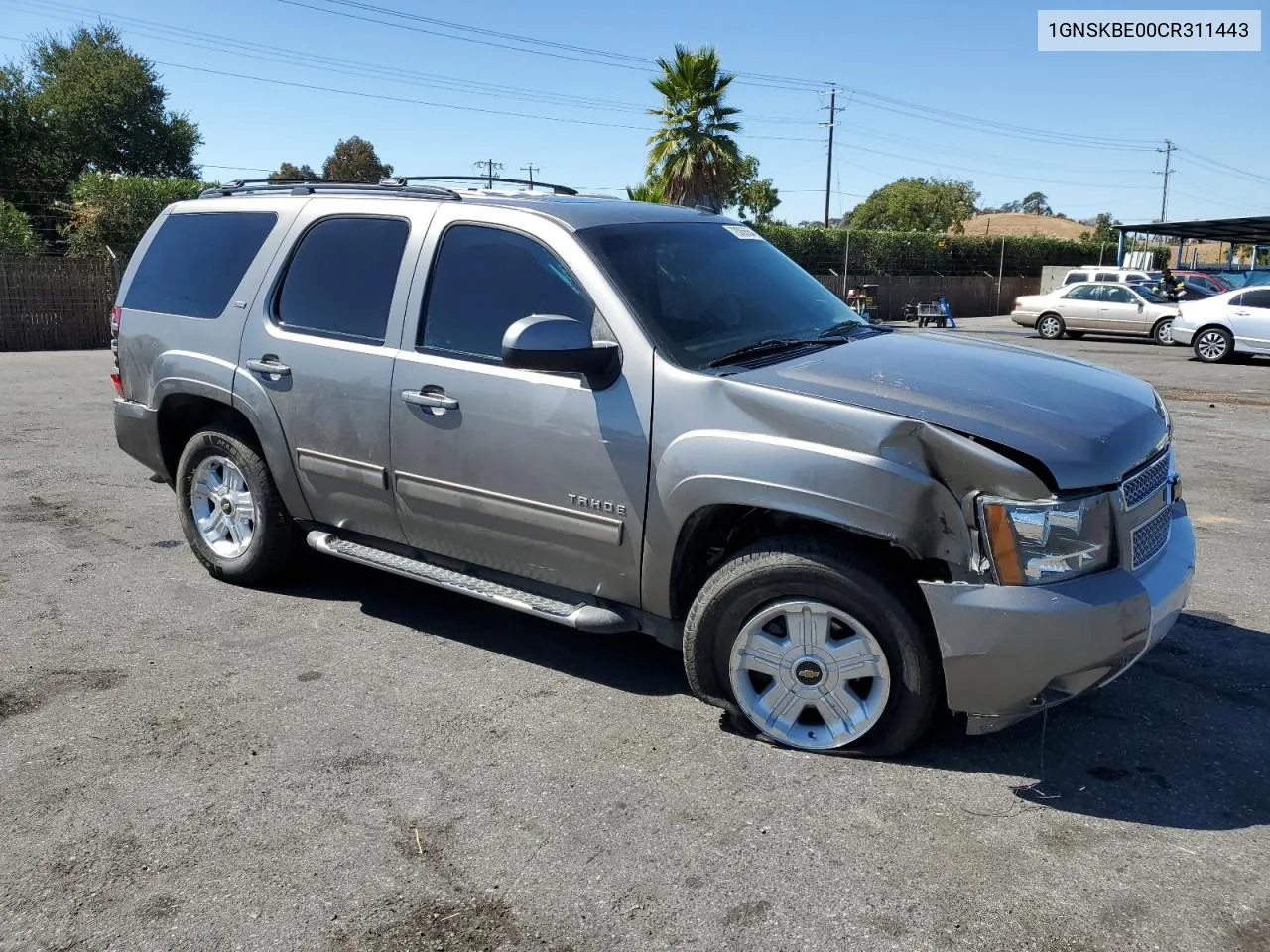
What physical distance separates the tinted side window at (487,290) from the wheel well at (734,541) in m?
0.98

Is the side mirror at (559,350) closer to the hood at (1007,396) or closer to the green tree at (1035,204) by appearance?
the hood at (1007,396)

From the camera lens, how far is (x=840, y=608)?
3414mm

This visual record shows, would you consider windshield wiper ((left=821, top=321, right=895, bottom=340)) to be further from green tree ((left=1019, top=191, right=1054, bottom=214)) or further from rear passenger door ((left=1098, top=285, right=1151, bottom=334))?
green tree ((left=1019, top=191, right=1054, bottom=214))

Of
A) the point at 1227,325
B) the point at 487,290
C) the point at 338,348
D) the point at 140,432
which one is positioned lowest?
the point at 140,432

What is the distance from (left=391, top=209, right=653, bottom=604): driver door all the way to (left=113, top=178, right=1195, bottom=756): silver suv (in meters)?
0.01

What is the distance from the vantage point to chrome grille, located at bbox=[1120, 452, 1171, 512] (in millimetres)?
3346

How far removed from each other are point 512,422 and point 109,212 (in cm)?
2424

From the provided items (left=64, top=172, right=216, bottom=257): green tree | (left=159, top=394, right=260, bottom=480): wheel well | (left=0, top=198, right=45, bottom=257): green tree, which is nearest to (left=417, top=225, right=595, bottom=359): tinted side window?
(left=159, top=394, right=260, bottom=480): wheel well

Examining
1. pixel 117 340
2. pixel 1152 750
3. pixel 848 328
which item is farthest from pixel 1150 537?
pixel 117 340

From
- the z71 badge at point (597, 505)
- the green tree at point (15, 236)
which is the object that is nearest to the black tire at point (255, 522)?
the z71 badge at point (597, 505)

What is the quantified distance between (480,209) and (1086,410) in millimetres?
2527

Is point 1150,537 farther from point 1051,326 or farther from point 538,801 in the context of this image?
point 1051,326

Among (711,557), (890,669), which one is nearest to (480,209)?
(711,557)

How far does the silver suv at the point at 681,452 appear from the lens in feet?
10.5
